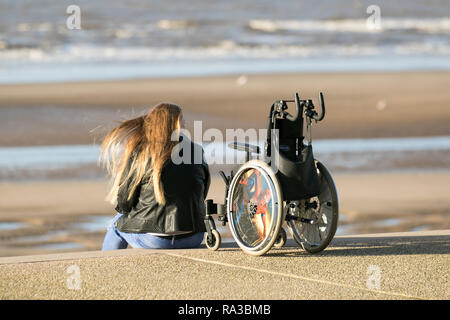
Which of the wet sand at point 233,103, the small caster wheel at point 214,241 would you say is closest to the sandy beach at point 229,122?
the wet sand at point 233,103

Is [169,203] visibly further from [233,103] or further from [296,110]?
[233,103]

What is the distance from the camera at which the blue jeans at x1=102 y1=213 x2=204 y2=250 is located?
5777mm

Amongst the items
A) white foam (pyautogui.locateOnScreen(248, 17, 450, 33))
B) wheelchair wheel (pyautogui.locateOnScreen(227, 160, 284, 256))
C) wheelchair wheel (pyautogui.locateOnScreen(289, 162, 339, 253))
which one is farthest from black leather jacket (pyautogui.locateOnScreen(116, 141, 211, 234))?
white foam (pyautogui.locateOnScreen(248, 17, 450, 33))

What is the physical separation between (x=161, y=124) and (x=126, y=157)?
323mm

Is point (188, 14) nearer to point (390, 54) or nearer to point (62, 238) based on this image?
point (390, 54)

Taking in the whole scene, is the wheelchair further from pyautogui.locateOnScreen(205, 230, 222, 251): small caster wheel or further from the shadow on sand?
the shadow on sand

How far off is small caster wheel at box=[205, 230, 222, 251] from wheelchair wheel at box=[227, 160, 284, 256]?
0.17m

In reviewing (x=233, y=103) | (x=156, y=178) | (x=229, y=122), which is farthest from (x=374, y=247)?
(x=233, y=103)

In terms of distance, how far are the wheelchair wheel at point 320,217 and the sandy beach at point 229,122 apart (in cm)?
184

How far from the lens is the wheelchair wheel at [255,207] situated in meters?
5.13

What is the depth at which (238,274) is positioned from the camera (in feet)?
16.5

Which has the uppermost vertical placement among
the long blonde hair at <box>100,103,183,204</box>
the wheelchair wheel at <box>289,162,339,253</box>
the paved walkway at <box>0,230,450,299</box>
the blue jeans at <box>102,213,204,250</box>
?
the long blonde hair at <box>100,103,183,204</box>
